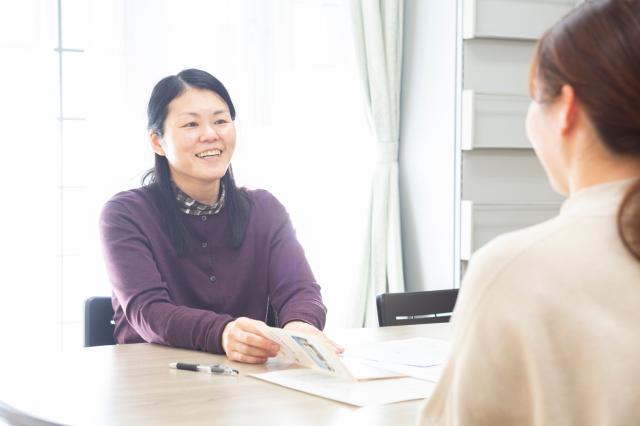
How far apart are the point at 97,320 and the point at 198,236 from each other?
1.21 ft

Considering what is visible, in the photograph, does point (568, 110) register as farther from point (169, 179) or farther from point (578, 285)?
point (169, 179)

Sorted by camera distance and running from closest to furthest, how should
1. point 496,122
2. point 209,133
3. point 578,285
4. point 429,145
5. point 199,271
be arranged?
point 578,285 < point 199,271 < point 209,133 < point 496,122 < point 429,145

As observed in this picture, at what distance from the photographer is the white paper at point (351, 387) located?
166 centimetres

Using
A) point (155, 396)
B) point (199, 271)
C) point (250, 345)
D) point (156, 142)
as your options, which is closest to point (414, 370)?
point (250, 345)

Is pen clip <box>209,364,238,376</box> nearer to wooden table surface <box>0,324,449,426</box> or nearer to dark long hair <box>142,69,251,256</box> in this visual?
wooden table surface <box>0,324,449,426</box>

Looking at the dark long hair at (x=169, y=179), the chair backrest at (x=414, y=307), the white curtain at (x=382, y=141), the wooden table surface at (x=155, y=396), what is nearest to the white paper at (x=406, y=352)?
the wooden table surface at (x=155, y=396)

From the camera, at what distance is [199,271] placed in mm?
2549

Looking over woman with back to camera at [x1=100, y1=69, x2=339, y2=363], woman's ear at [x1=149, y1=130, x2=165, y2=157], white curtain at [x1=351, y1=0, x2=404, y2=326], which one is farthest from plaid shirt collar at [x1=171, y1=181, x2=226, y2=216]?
white curtain at [x1=351, y1=0, x2=404, y2=326]

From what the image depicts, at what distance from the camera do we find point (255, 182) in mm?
4141

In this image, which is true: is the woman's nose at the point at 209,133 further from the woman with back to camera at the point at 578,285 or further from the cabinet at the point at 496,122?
the woman with back to camera at the point at 578,285

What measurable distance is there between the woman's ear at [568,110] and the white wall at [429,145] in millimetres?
3091

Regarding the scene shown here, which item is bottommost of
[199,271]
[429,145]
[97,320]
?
[97,320]

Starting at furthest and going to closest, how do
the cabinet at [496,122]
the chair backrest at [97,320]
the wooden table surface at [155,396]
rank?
the cabinet at [496,122] → the chair backrest at [97,320] → the wooden table surface at [155,396]

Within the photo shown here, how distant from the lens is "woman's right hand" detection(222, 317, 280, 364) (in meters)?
1.98
